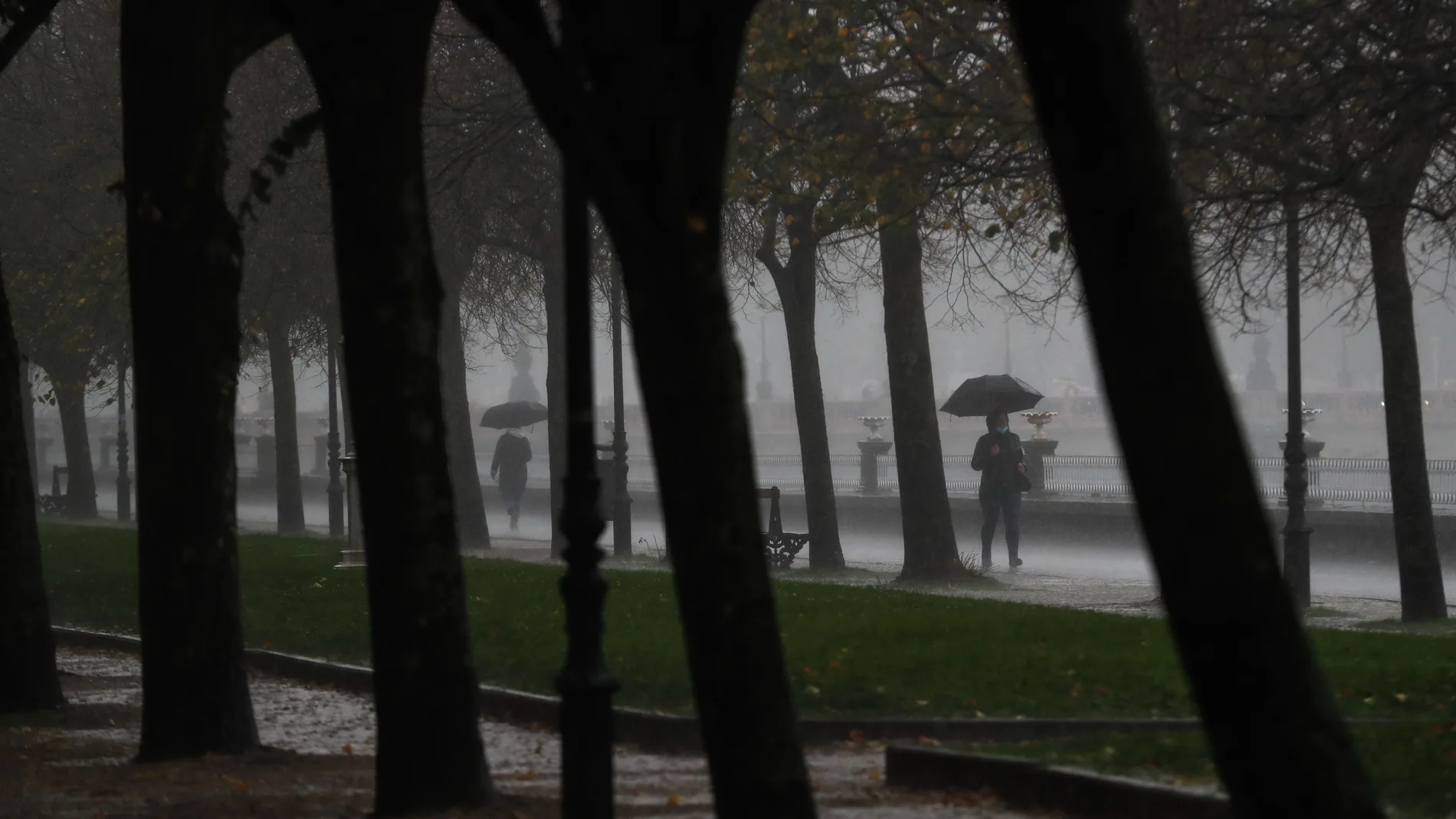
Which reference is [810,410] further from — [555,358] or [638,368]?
[638,368]

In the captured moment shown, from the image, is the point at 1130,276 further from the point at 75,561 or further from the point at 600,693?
the point at 75,561

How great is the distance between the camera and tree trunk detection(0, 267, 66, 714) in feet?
34.7

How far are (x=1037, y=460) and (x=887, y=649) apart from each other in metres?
23.4

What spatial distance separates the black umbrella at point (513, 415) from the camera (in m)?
44.6

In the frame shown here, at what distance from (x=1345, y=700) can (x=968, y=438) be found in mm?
59475

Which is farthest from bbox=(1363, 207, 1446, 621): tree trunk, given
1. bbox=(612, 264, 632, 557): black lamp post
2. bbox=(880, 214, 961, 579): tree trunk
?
bbox=(612, 264, 632, 557): black lamp post

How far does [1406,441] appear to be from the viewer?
1528cm

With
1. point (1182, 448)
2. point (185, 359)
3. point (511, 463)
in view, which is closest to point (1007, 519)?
point (511, 463)

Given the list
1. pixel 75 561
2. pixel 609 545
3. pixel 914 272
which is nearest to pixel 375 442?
pixel 914 272

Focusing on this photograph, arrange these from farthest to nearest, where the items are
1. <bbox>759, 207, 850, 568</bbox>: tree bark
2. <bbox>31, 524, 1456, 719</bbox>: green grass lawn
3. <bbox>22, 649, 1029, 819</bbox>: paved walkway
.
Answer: <bbox>759, 207, 850, 568</bbox>: tree bark < <bbox>31, 524, 1456, 719</bbox>: green grass lawn < <bbox>22, 649, 1029, 819</bbox>: paved walkway

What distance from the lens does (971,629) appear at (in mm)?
11977

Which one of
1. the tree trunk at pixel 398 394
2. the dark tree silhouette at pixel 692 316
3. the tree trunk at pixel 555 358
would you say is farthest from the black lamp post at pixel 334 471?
the dark tree silhouette at pixel 692 316

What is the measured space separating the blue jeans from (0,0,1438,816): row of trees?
15.5 metres

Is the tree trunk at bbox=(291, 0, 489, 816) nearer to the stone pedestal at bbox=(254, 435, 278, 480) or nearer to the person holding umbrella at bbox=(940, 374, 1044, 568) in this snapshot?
the person holding umbrella at bbox=(940, 374, 1044, 568)
